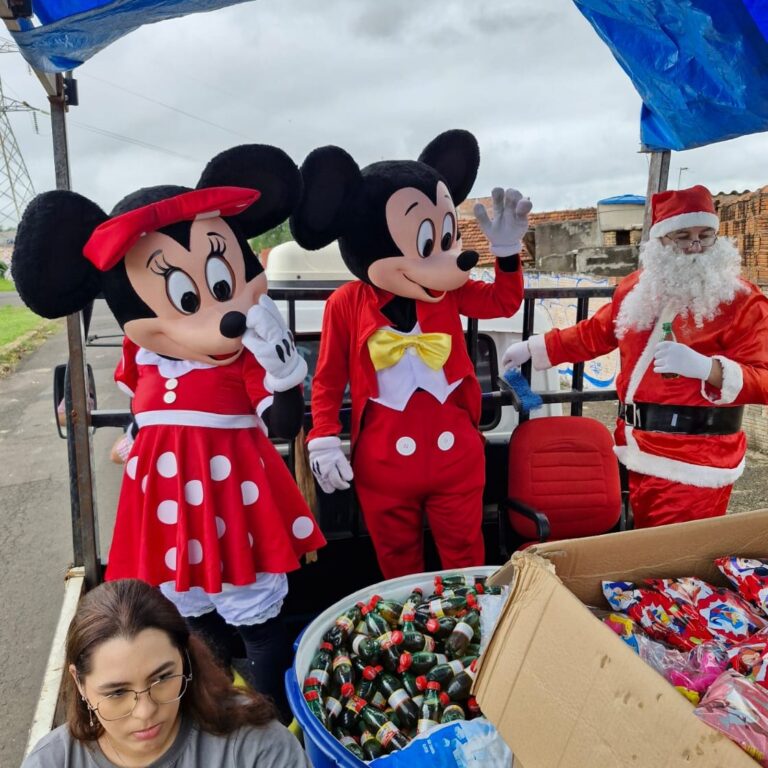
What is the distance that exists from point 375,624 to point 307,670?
24 centimetres

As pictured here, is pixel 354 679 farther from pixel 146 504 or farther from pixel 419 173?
pixel 419 173

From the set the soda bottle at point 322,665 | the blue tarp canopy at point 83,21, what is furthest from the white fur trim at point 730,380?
the blue tarp canopy at point 83,21

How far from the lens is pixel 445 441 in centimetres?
235

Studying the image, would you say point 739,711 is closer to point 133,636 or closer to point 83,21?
point 133,636

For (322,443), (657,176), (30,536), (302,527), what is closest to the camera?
(302,527)

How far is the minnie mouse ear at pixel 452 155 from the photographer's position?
2.51 metres

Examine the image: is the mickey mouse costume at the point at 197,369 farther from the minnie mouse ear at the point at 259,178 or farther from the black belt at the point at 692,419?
the black belt at the point at 692,419

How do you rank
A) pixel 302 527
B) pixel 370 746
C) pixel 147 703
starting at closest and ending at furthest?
pixel 147 703 → pixel 370 746 → pixel 302 527

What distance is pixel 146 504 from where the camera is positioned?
196cm

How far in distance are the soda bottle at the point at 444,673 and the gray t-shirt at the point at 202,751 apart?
56 centimetres

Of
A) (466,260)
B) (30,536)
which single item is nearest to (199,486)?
(466,260)

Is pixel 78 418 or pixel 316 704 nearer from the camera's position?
pixel 316 704

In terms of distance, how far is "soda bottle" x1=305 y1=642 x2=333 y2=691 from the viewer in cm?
185

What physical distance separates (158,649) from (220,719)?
0.72ft
